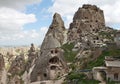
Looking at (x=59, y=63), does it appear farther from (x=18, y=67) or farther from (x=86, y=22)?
(x=86, y=22)

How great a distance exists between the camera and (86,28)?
407 feet

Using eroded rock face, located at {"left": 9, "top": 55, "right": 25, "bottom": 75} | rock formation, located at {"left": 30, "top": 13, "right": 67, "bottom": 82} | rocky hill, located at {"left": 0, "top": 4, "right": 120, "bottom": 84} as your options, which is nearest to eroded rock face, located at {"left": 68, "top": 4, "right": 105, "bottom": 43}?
rocky hill, located at {"left": 0, "top": 4, "right": 120, "bottom": 84}

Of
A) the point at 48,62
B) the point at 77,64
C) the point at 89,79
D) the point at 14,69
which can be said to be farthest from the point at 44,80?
the point at 14,69

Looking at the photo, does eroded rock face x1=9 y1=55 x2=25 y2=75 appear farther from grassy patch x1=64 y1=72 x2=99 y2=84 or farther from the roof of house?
the roof of house

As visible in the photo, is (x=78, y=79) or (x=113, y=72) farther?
(x=78, y=79)

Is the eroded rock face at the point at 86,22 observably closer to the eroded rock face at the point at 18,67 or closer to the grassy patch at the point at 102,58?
the eroded rock face at the point at 18,67

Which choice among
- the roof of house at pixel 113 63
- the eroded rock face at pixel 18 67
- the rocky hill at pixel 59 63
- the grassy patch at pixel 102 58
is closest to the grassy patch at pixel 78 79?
the rocky hill at pixel 59 63

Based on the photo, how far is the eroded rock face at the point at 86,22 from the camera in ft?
404

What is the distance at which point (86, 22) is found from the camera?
414 ft

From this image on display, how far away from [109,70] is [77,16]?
81338 millimetres

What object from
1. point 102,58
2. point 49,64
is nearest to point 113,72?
point 102,58

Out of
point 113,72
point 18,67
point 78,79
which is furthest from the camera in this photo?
point 18,67

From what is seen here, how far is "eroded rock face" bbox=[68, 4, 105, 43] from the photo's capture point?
123m

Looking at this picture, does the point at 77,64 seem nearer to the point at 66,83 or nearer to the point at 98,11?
the point at 66,83
